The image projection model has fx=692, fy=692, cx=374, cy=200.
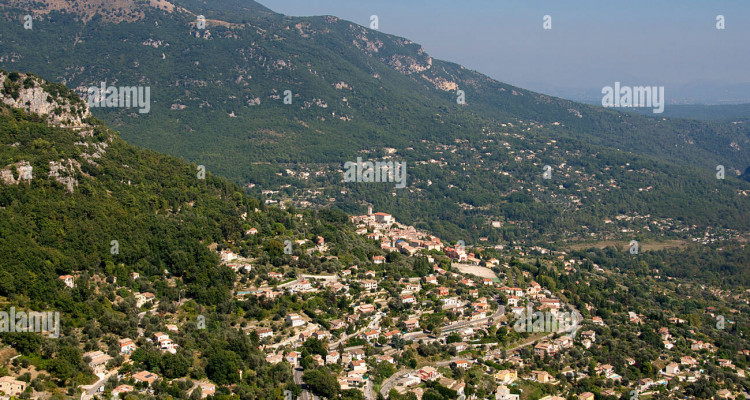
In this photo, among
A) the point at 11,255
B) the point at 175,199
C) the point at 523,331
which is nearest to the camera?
the point at 11,255

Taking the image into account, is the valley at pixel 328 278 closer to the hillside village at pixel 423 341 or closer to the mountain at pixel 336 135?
the hillside village at pixel 423 341

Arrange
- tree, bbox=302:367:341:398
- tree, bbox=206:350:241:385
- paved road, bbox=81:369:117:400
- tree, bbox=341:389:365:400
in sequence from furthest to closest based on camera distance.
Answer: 1. tree, bbox=302:367:341:398
2. tree, bbox=341:389:365:400
3. tree, bbox=206:350:241:385
4. paved road, bbox=81:369:117:400

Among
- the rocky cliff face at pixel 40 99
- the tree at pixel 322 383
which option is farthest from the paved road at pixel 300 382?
the rocky cliff face at pixel 40 99

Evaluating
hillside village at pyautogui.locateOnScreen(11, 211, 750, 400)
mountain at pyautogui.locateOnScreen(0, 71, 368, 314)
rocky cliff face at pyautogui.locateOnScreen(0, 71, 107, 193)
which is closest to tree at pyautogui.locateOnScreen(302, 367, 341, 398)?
hillside village at pyautogui.locateOnScreen(11, 211, 750, 400)

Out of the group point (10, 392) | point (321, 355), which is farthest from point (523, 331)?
point (10, 392)

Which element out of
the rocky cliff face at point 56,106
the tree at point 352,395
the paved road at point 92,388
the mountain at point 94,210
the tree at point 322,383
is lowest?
the tree at point 352,395

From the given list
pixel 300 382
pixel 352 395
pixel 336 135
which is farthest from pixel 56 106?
pixel 336 135

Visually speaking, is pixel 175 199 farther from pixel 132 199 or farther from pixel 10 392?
pixel 10 392

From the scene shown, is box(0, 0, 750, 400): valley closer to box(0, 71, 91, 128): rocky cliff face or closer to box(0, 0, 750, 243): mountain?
box(0, 71, 91, 128): rocky cliff face
